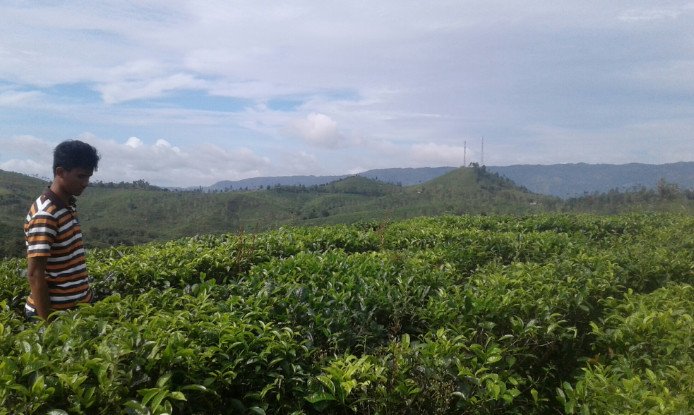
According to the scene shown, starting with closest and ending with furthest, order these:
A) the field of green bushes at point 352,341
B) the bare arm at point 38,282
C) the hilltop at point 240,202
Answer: the field of green bushes at point 352,341 → the bare arm at point 38,282 → the hilltop at point 240,202

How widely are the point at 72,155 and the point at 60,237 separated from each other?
592 millimetres

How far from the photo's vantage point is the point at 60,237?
3502 mm

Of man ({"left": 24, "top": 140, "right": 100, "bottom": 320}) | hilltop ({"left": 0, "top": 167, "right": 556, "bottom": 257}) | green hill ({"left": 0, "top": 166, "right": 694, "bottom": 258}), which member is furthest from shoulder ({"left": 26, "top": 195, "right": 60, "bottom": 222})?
hilltop ({"left": 0, "top": 167, "right": 556, "bottom": 257})

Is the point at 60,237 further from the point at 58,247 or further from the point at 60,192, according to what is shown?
the point at 60,192

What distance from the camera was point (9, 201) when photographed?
56.1m

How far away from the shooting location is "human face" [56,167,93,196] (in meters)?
3.54

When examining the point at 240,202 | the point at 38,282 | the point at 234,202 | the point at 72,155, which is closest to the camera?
the point at 38,282

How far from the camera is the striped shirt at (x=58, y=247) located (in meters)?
3.37

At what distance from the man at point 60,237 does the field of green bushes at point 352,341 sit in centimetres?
27

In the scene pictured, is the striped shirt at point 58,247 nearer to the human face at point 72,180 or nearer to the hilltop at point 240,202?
the human face at point 72,180

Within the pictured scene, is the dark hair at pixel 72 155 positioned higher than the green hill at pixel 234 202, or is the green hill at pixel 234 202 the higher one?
the dark hair at pixel 72 155

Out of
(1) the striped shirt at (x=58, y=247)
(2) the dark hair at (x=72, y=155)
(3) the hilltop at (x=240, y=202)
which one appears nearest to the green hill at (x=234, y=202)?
(3) the hilltop at (x=240, y=202)

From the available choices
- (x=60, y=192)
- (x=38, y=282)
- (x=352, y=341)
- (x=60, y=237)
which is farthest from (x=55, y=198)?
(x=352, y=341)

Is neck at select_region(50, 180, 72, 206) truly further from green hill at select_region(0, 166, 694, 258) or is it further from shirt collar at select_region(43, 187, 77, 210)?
green hill at select_region(0, 166, 694, 258)
